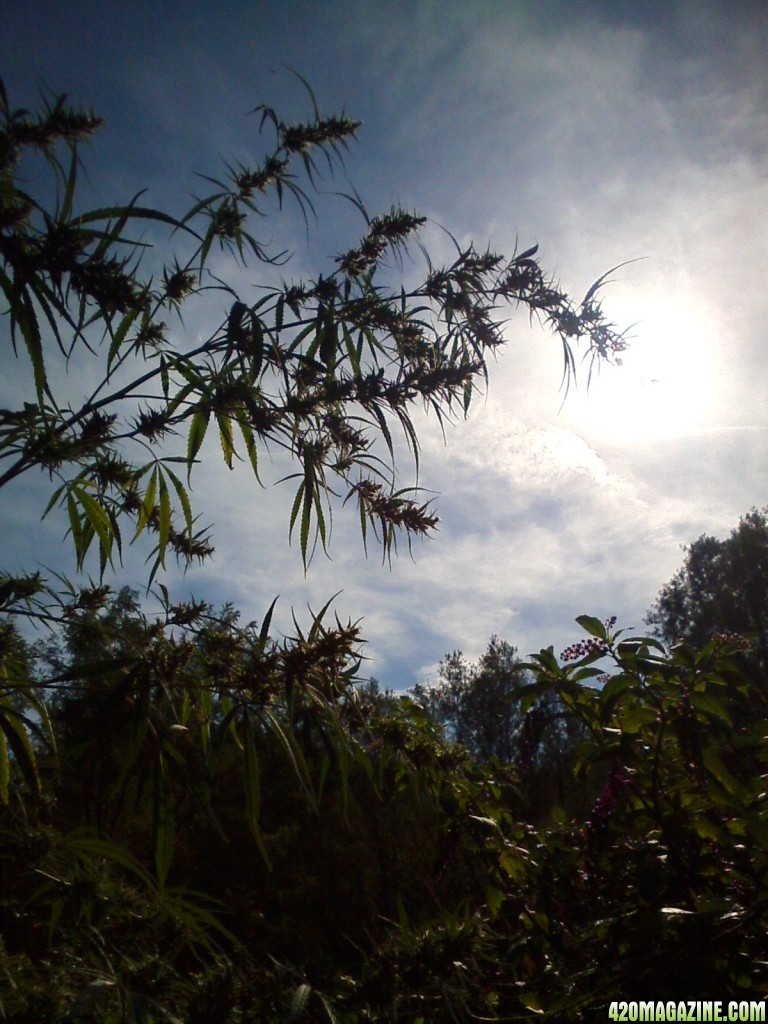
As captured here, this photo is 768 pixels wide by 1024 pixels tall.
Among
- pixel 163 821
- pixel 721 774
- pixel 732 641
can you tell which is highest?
pixel 732 641

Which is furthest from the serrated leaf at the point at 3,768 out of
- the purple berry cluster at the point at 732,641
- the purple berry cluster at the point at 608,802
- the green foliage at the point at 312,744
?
the purple berry cluster at the point at 732,641

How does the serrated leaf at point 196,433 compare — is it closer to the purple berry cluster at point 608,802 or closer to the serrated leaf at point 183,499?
the serrated leaf at point 183,499

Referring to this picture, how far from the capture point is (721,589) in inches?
683

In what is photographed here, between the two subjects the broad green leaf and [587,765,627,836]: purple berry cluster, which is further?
[587,765,627,836]: purple berry cluster

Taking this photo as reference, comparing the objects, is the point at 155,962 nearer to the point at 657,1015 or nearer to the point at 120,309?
the point at 657,1015

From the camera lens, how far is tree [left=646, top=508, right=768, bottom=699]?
16.3 metres

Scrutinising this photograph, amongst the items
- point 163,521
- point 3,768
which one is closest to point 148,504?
point 163,521

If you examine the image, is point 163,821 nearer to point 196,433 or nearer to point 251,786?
point 251,786

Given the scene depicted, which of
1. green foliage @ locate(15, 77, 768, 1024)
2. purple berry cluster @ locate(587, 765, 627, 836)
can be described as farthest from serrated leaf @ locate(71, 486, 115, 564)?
purple berry cluster @ locate(587, 765, 627, 836)

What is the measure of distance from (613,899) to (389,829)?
7.39 meters

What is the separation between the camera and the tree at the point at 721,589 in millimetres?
16344

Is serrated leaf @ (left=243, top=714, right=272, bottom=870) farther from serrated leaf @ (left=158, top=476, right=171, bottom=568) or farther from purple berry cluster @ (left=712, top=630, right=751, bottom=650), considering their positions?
purple berry cluster @ (left=712, top=630, right=751, bottom=650)

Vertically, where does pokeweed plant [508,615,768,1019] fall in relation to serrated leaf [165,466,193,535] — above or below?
below

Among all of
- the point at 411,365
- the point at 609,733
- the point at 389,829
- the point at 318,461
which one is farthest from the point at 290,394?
the point at 389,829
